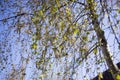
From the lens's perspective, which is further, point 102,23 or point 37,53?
point 37,53

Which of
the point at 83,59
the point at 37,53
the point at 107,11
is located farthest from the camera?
the point at 37,53

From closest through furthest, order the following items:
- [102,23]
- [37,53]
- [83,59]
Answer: [102,23] < [83,59] < [37,53]

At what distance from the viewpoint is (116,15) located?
521 cm

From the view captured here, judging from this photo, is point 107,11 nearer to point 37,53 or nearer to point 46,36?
point 46,36

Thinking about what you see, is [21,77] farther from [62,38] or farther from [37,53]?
[62,38]

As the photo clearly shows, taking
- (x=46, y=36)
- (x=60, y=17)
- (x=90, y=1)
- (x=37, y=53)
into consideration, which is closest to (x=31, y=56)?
(x=37, y=53)

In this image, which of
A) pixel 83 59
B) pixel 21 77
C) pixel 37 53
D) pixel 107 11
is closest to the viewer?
pixel 107 11

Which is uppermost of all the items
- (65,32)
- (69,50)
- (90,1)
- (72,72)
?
(90,1)

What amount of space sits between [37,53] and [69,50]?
2.56 feet

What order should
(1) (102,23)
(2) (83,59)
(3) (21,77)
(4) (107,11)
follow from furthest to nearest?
1. (3) (21,77)
2. (2) (83,59)
3. (1) (102,23)
4. (4) (107,11)

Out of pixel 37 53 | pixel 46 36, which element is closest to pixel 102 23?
pixel 46 36

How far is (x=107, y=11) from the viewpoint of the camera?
4715mm

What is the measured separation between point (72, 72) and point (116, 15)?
1289 millimetres

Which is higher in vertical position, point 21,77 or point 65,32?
point 65,32
